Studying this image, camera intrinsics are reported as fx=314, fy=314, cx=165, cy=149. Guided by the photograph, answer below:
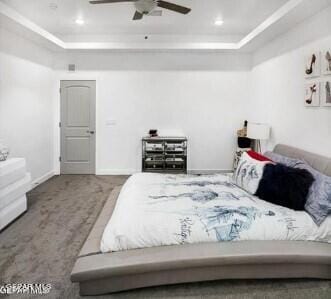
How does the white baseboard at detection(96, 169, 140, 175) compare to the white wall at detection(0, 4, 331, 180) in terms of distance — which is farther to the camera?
the white baseboard at detection(96, 169, 140, 175)

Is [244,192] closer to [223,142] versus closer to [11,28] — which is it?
[223,142]

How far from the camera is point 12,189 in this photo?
13.0 feet

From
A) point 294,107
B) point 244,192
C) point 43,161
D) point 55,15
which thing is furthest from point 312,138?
point 43,161

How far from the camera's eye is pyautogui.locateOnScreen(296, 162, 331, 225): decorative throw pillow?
284 cm

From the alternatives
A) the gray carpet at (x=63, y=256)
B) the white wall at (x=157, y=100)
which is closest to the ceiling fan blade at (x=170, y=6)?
the gray carpet at (x=63, y=256)

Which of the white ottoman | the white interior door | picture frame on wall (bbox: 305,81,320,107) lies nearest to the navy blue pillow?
→ picture frame on wall (bbox: 305,81,320,107)

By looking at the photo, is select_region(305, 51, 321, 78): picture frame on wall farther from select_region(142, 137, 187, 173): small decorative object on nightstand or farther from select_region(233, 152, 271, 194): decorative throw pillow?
select_region(142, 137, 187, 173): small decorative object on nightstand

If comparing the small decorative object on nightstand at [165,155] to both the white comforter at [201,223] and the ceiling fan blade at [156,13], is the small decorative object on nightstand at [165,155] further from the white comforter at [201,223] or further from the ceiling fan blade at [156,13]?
the white comforter at [201,223]

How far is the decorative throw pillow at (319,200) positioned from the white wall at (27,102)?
4.36 m

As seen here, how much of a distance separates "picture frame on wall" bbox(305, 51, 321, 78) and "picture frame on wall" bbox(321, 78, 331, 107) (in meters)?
0.20

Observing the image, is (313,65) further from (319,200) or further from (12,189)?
(12,189)

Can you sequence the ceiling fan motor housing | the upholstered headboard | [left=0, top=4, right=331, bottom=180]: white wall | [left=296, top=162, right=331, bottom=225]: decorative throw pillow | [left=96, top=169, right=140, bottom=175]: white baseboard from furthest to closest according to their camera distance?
[left=96, top=169, right=140, bottom=175]: white baseboard < [left=0, top=4, right=331, bottom=180]: white wall < the upholstered headboard < the ceiling fan motor housing < [left=296, top=162, right=331, bottom=225]: decorative throw pillow

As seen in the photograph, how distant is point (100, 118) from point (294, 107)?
4191 mm

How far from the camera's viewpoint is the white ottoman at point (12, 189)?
3.78 metres
